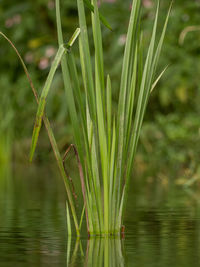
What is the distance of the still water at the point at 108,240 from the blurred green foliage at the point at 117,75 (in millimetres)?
1738

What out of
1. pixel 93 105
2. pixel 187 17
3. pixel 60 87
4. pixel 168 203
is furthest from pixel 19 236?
pixel 60 87

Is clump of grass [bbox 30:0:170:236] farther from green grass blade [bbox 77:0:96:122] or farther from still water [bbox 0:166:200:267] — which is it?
still water [bbox 0:166:200:267]

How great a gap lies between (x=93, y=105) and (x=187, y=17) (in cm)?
602

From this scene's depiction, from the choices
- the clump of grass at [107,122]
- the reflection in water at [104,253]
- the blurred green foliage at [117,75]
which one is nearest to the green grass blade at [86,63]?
the clump of grass at [107,122]

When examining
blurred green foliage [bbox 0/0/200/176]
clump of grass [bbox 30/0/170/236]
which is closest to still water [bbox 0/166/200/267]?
clump of grass [bbox 30/0/170/236]

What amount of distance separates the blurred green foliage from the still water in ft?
5.70

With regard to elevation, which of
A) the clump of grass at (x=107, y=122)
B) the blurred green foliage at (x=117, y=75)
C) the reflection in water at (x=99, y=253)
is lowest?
the reflection in water at (x=99, y=253)

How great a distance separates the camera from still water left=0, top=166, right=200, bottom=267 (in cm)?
212

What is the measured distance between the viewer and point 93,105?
244 cm

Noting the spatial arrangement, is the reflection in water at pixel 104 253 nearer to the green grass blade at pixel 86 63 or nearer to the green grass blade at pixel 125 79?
the green grass blade at pixel 125 79

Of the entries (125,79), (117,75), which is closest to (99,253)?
(125,79)

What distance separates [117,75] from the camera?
8.73 metres

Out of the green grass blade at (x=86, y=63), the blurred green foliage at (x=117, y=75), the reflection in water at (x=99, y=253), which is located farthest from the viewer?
the blurred green foliage at (x=117, y=75)

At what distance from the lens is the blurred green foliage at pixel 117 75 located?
7098 millimetres
